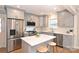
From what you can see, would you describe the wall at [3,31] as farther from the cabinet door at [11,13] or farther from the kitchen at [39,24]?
the cabinet door at [11,13]

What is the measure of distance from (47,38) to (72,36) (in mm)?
2192

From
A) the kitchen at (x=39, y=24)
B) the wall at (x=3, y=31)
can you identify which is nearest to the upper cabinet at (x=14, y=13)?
the kitchen at (x=39, y=24)

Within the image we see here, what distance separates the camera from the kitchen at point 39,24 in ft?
10.4

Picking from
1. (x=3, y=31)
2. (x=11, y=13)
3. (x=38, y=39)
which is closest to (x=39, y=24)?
(x=38, y=39)

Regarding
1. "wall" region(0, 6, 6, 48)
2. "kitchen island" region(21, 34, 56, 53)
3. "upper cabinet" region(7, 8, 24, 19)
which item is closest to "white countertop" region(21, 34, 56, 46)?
"kitchen island" region(21, 34, 56, 53)

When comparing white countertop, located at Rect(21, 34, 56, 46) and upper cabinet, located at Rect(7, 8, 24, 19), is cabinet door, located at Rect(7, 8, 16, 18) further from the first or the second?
white countertop, located at Rect(21, 34, 56, 46)

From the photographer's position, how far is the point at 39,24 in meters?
3.45

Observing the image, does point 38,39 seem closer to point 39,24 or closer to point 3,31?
point 39,24

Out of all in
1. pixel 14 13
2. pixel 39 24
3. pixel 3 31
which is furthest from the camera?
pixel 3 31

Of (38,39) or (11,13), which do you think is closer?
(38,39)

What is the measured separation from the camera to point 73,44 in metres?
4.56
